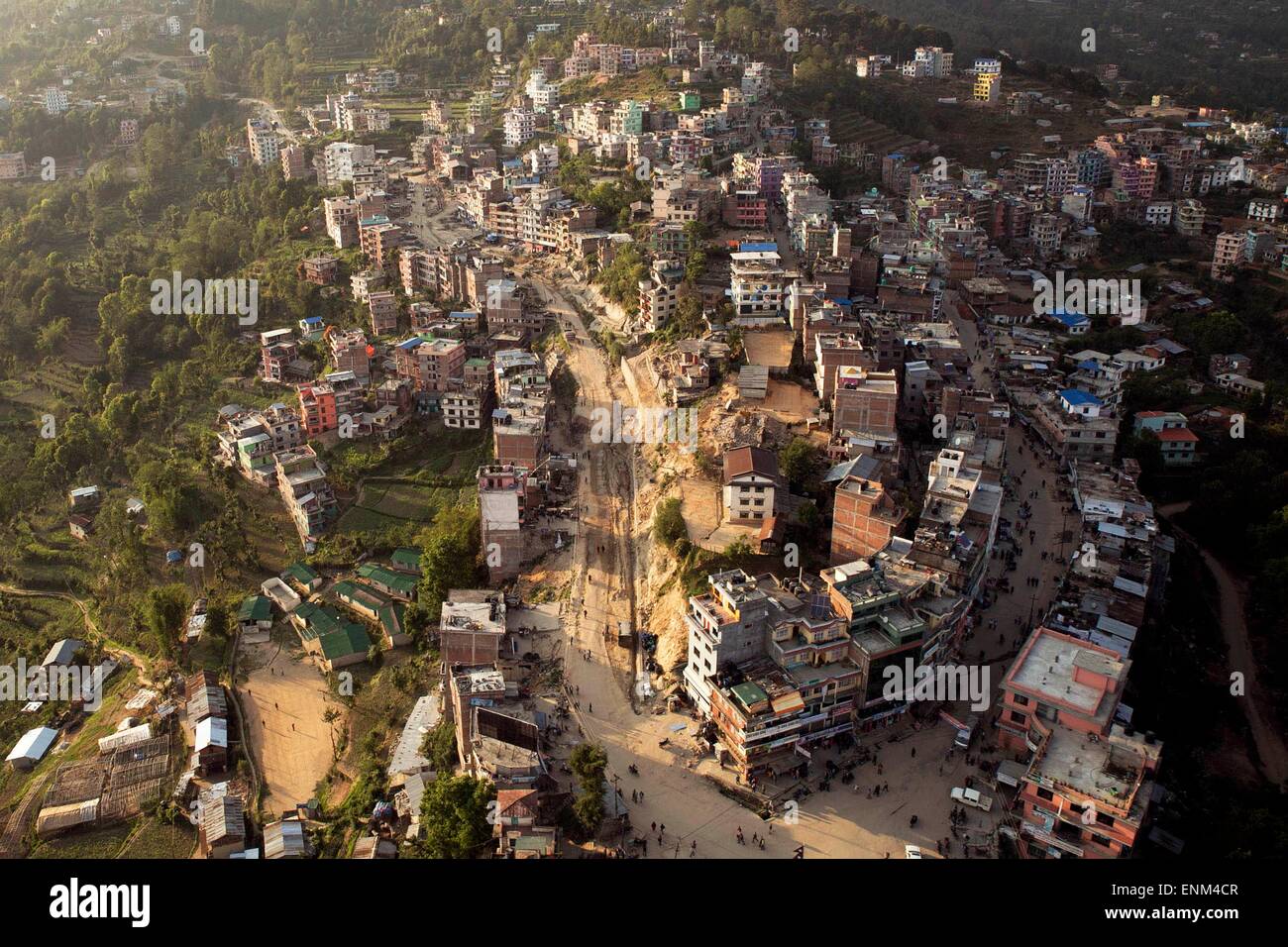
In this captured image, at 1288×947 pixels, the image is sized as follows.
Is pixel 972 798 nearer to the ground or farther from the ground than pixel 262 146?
nearer to the ground

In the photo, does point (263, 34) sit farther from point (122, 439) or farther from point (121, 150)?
point (122, 439)

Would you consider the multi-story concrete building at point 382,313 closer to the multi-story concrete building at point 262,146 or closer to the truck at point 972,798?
the multi-story concrete building at point 262,146

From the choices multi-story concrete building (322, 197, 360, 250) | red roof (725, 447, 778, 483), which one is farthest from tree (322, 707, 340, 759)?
multi-story concrete building (322, 197, 360, 250)

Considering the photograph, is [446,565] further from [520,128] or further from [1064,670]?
[520,128]

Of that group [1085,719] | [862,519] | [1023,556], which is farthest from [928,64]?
[1085,719]

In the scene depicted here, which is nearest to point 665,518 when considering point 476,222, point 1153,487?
point 1153,487

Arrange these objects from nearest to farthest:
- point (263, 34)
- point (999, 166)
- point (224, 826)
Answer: point (224, 826)
point (999, 166)
point (263, 34)

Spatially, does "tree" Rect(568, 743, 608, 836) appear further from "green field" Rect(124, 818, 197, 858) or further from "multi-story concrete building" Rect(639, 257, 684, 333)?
"multi-story concrete building" Rect(639, 257, 684, 333)
